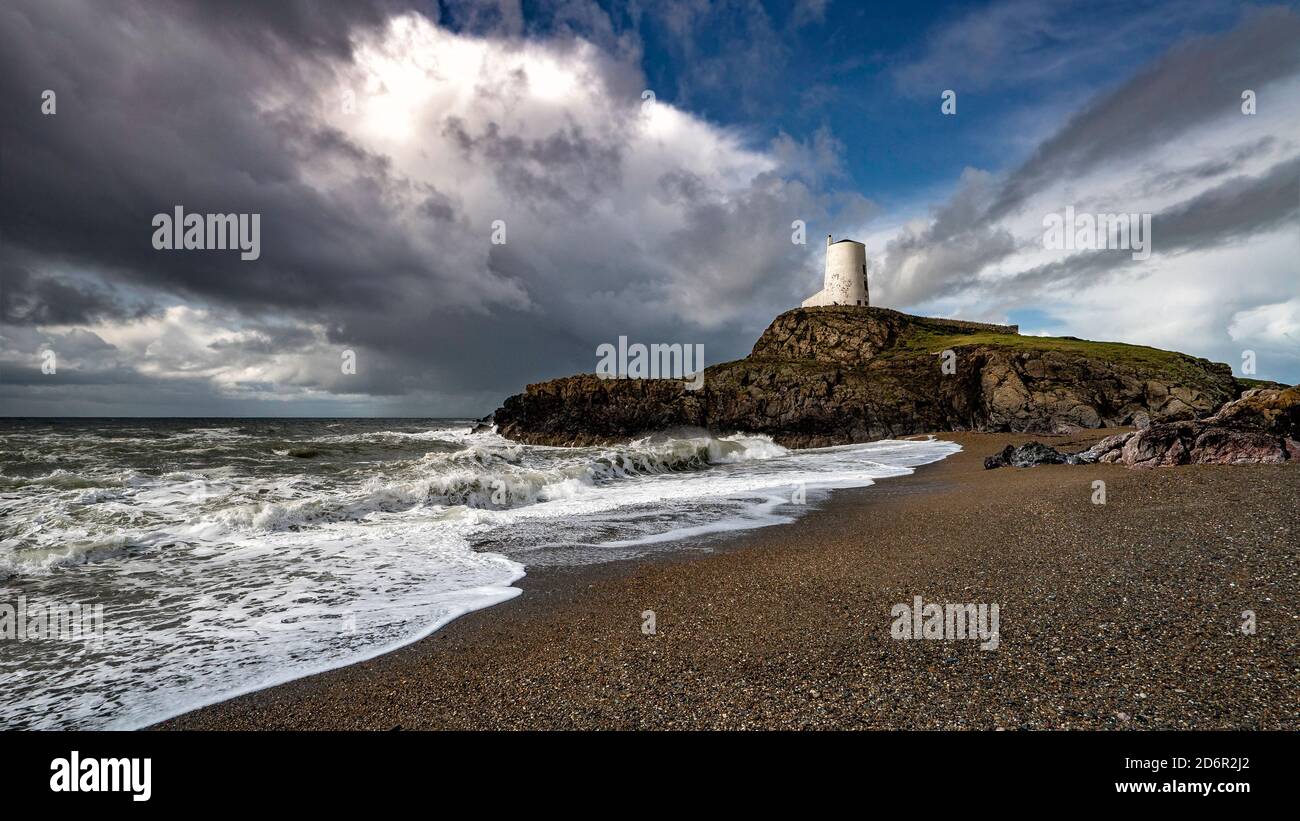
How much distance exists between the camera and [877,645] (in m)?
4.90

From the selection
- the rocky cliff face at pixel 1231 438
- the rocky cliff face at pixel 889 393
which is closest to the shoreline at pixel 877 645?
the rocky cliff face at pixel 1231 438

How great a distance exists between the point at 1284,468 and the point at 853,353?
5059cm

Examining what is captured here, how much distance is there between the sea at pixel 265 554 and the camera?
17.8ft

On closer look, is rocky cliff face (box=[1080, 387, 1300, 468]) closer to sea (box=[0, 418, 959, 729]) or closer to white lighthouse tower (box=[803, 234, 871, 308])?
sea (box=[0, 418, 959, 729])

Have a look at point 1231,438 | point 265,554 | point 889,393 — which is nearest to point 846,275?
point 889,393

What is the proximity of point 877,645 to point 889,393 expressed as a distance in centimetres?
4608

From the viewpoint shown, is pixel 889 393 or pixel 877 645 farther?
pixel 889 393

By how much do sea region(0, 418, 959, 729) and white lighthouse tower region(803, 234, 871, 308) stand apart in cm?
5472

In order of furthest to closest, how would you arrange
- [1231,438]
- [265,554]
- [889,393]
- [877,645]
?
1. [889,393]
2. [1231,438]
3. [265,554]
4. [877,645]

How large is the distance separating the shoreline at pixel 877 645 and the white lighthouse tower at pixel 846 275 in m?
66.6

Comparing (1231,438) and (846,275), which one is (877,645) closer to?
(1231,438)

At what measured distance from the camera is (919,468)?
22.9m

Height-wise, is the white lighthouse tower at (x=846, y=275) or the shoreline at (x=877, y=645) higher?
the white lighthouse tower at (x=846, y=275)

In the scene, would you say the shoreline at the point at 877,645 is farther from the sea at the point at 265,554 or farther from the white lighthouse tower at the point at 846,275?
the white lighthouse tower at the point at 846,275
